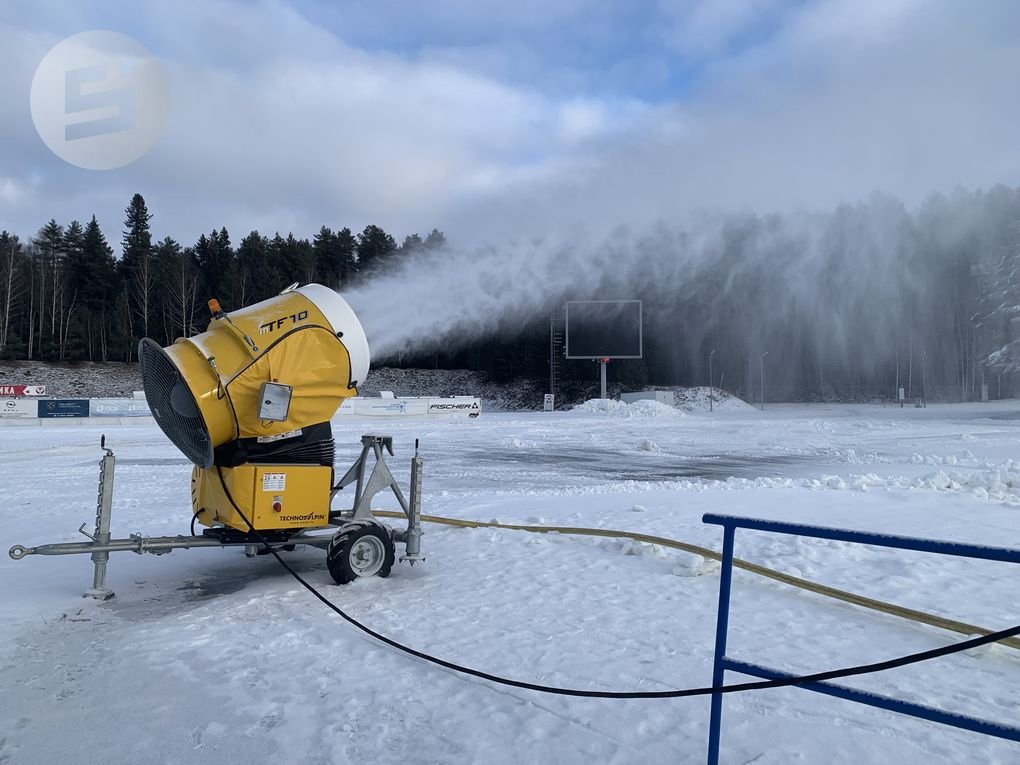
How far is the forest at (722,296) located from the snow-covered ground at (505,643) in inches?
1548

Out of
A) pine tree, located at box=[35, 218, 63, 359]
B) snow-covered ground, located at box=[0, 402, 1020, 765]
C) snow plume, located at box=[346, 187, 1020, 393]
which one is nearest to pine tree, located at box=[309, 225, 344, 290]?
snow plume, located at box=[346, 187, 1020, 393]

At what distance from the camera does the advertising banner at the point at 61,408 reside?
31.5 m

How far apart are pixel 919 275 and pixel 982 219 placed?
654 cm

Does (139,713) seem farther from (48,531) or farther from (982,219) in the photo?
(982,219)

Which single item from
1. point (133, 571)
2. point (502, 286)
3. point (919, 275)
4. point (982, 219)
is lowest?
point (133, 571)

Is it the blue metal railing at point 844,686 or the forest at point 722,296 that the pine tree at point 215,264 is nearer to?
the forest at point 722,296

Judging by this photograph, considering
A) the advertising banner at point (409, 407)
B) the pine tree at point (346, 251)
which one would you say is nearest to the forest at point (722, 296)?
the pine tree at point (346, 251)

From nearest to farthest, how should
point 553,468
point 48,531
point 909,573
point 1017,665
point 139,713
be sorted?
point 139,713, point 1017,665, point 909,573, point 48,531, point 553,468

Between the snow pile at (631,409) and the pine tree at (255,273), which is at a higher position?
the pine tree at (255,273)

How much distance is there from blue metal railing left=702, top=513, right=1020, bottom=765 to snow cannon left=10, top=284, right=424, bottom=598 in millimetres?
3862

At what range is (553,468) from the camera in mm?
16078

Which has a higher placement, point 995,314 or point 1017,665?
point 995,314

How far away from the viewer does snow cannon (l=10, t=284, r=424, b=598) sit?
5.54m

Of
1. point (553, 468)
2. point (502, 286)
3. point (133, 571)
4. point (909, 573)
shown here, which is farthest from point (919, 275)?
point (133, 571)
